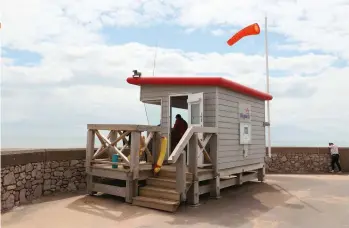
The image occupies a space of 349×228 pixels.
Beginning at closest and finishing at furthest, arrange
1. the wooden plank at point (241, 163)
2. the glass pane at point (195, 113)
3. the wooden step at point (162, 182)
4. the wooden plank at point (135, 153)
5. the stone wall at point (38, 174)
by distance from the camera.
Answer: the stone wall at point (38, 174) < the wooden plank at point (135, 153) < the wooden step at point (162, 182) < the glass pane at point (195, 113) < the wooden plank at point (241, 163)

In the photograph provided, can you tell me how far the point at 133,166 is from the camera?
730cm

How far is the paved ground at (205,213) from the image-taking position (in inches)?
234

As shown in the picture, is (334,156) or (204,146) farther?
(334,156)

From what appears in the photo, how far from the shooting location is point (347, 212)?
7160 mm

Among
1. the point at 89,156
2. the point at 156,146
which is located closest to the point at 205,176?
the point at 156,146

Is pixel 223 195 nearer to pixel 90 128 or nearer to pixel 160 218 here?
pixel 160 218

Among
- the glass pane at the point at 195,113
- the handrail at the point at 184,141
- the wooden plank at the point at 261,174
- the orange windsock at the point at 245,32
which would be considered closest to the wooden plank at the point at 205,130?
the handrail at the point at 184,141

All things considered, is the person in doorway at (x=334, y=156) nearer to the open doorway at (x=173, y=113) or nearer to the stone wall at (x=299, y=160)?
the stone wall at (x=299, y=160)

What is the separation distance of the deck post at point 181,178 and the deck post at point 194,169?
384mm

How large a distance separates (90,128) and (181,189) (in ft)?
10.4

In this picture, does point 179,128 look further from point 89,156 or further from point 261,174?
point 261,174

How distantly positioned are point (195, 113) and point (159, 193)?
246cm

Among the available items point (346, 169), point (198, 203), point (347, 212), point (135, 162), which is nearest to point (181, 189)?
point (198, 203)

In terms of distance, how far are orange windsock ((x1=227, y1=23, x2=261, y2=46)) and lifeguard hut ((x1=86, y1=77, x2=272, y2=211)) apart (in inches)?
111
